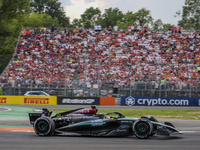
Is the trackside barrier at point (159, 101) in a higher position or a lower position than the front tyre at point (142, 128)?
higher

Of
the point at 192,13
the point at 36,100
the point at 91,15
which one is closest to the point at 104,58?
the point at 36,100

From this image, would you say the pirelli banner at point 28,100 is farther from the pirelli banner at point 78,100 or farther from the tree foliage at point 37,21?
the tree foliage at point 37,21

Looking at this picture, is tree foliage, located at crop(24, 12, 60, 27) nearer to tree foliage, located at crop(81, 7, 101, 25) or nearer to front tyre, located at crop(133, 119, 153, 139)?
tree foliage, located at crop(81, 7, 101, 25)

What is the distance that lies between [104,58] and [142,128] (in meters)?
24.3

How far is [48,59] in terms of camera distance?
3191cm

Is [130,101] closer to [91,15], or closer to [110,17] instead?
[110,17]

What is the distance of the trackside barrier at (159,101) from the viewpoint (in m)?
26.0

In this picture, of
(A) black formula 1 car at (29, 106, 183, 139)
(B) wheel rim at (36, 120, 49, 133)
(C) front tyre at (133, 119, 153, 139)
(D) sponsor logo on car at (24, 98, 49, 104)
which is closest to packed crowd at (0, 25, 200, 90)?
(D) sponsor logo on car at (24, 98, 49, 104)

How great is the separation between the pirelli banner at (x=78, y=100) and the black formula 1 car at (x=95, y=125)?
16.2m

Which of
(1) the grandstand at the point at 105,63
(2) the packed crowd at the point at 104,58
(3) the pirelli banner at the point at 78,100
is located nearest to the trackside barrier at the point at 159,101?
(1) the grandstand at the point at 105,63

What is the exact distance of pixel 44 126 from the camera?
925cm

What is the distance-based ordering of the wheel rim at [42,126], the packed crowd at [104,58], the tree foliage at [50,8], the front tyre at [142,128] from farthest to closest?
Result: the tree foliage at [50,8] < the packed crowd at [104,58] < the wheel rim at [42,126] < the front tyre at [142,128]

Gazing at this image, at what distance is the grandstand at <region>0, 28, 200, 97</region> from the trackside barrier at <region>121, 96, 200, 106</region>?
1.34 ft

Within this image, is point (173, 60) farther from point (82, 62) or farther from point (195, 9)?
point (195, 9)
